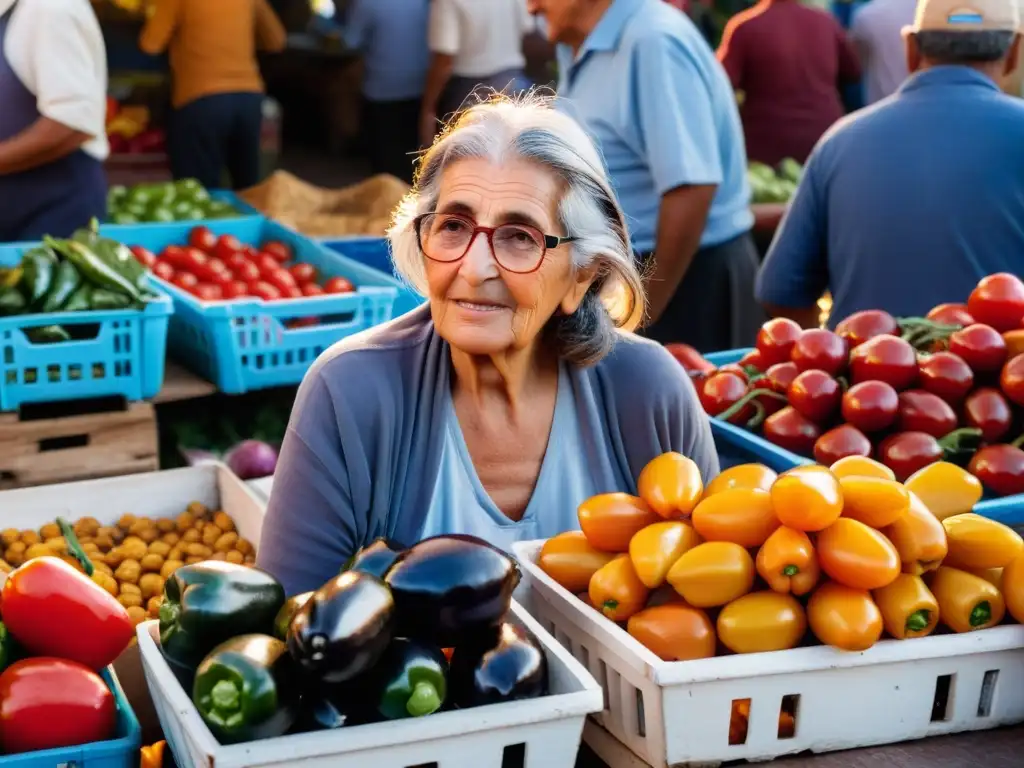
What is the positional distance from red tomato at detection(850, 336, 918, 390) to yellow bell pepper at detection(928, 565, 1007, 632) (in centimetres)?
117

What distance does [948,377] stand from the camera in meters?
2.73

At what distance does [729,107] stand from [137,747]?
121 inches

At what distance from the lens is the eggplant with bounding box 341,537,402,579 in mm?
1514

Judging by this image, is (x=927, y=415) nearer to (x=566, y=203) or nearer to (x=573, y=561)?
(x=566, y=203)

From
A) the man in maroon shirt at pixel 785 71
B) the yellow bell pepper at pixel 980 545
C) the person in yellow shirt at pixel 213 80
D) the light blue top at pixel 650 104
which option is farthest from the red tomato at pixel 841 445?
the person in yellow shirt at pixel 213 80

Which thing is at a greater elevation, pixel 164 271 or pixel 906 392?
pixel 906 392

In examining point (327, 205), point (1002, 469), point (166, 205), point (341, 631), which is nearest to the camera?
point (341, 631)

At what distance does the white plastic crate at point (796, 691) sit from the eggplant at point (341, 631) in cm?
35

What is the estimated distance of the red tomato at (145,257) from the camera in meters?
4.48

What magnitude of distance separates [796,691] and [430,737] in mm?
495

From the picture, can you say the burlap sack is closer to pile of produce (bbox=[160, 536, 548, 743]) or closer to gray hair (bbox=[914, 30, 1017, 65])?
gray hair (bbox=[914, 30, 1017, 65])

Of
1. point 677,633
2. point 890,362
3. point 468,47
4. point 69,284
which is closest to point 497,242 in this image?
point 677,633

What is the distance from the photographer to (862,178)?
3562 mm

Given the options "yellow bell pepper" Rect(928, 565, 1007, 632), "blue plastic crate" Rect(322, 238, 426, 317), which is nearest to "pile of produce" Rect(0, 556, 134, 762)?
"yellow bell pepper" Rect(928, 565, 1007, 632)
